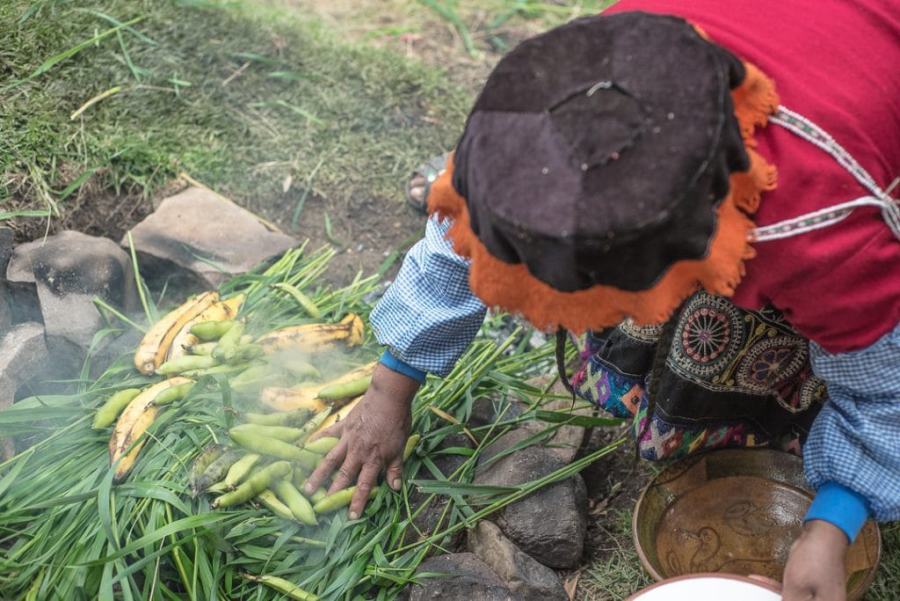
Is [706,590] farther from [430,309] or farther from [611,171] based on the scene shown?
[611,171]

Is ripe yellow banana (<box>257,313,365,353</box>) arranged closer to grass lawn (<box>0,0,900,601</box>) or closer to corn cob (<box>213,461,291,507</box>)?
corn cob (<box>213,461,291,507</box>)

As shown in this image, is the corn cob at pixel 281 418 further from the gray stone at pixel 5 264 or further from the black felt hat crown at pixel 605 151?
the black felt hat crown at pixel 605 151

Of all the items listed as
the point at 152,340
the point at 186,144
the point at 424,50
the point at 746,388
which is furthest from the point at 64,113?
the point at 746,388

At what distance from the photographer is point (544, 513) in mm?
2367

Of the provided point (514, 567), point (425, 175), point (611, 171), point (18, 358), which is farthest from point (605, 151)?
point (425, 175)

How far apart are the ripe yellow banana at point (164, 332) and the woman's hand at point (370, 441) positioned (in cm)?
63

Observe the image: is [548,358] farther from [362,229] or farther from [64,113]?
[64,113]

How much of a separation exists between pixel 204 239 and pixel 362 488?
1.23 meters

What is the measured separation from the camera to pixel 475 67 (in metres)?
4.25

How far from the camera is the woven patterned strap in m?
1.53

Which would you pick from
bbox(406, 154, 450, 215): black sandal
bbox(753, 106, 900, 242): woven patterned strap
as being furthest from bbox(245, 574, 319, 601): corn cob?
bbox(406, 154, 450, 215): black sandal

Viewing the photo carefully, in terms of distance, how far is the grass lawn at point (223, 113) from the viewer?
313cm

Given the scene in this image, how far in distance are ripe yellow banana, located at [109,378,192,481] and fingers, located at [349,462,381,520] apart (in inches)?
22.5

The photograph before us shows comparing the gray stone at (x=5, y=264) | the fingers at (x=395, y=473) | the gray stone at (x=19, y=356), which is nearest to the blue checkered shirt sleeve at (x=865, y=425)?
the fingers at (x=395, y=473)
